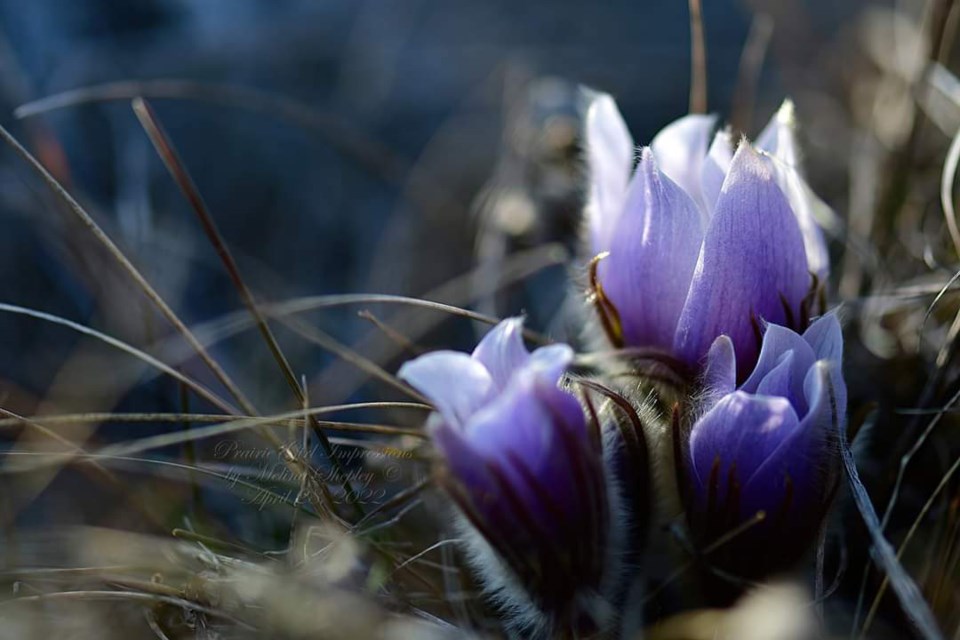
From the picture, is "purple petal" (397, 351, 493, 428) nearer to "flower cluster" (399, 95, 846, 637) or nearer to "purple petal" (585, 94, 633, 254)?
"flower cluster" (399, 95, 846, 637)

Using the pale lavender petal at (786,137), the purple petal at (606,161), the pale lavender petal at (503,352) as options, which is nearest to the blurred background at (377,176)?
the purple petal at (606,161)

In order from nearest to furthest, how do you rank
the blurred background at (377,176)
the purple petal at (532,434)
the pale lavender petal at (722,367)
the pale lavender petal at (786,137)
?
the purple petal at (532,434) < the pale lavender petal at (722,367) < the pale lavender petal at (786,137) < the blurred background at (377,176)

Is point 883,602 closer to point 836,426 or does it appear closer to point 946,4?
point 836,426

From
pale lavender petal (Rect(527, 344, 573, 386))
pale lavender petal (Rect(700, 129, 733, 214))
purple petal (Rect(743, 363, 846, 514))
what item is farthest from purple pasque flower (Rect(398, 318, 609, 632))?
pale lavender petal (Rect(700, 129, 733, 214))

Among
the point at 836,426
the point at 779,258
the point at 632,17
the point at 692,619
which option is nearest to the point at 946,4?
the point at 779,258

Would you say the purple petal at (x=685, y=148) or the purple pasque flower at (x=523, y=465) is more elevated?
the purple petal at (x=685, y=148)

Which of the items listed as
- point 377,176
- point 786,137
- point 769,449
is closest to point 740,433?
point 769,449

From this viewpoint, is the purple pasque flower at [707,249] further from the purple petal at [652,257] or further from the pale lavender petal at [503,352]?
the pale lavender petal at [503,352]
